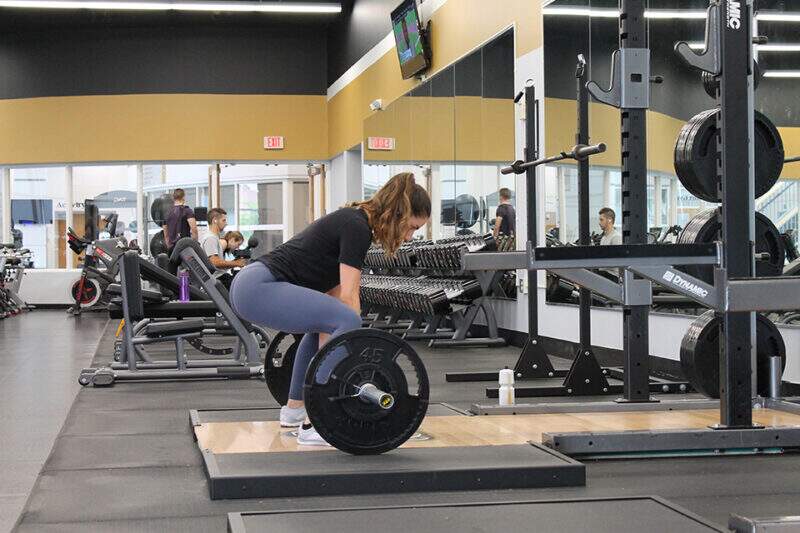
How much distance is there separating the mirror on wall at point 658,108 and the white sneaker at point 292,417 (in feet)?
6.18

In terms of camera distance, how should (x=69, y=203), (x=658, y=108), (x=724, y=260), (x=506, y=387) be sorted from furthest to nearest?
1. (x=69, y=203)
2. (x=658, y=108)
3. (x=506, y=387)
4. (x=724, y=260)

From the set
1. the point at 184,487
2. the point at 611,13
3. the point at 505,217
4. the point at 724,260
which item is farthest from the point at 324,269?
the point at 505,217

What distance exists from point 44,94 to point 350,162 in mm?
4958

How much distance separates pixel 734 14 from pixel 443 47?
6384 millimetres

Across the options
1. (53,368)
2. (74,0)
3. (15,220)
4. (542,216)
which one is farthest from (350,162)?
(53,368)

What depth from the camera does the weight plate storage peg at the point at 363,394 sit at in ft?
11.3

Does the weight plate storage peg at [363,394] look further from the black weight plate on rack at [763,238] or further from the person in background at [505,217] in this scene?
the person in background at [505,217]

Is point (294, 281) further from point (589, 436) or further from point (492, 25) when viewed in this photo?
point (492, 25)

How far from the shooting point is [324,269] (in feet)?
12.8

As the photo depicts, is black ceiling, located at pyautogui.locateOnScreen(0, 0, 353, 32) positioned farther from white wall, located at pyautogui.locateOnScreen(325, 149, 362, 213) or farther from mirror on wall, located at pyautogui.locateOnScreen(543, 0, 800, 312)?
mirror on wall, located at pyautogui.locateOnScreen(543, 0, 800, 312)

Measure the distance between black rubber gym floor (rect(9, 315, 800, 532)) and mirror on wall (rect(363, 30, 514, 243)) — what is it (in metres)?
4.66

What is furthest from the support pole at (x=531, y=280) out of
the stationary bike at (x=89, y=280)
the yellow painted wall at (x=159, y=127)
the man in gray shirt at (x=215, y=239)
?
the yellow painted wall at (x=159, y=127)

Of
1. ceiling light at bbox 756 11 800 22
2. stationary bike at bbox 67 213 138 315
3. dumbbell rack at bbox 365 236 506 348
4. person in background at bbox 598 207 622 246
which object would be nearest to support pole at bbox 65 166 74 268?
stationary bike at bbox 67 213 138 315

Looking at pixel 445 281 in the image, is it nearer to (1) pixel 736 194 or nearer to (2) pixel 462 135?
(2) pixel 462 135
